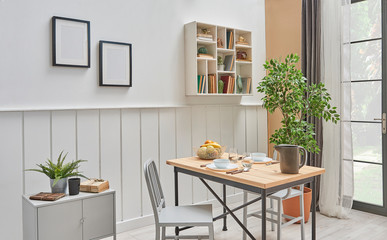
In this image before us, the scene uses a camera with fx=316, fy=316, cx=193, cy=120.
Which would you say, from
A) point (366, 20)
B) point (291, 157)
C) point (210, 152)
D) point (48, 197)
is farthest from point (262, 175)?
point (366, 20)

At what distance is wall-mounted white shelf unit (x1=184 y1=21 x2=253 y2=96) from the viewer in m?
3.54

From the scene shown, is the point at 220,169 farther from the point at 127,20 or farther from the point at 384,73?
the point at 384,73

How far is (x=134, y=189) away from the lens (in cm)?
327

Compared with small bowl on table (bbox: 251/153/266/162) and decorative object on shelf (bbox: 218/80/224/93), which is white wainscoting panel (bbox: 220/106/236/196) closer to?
decorative object on shelf (bbox: 218/80/224/93)

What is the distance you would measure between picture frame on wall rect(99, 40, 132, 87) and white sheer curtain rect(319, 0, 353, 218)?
226 centimetres

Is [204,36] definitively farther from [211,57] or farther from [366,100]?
[366,100]

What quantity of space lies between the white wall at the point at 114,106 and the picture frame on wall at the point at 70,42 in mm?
61

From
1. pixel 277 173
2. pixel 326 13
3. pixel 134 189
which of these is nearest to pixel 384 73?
pixel 326 13

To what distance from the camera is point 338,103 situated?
3600 mm

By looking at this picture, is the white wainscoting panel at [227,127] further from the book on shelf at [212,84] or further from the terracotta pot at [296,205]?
the terracotta pot at [296,205]

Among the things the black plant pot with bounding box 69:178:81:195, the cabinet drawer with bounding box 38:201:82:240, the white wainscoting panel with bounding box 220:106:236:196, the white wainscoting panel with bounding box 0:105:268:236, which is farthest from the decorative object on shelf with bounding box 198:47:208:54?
the cabinet drawer with bounding box 38:201:82:240

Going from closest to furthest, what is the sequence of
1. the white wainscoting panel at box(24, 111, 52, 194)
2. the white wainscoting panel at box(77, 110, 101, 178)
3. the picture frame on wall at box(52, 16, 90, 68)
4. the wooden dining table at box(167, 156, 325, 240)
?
1. the wooden dining table at box(167, 156, 325, 240)
2. the white wainscoting panel at box(24, 111, 52, 194)
3. the picture frame on wall at box(52, 16, 90, 68)
4. the white wainscoting panel at box(77, 110, 101, 178)

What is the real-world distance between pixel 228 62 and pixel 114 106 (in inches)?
59.5

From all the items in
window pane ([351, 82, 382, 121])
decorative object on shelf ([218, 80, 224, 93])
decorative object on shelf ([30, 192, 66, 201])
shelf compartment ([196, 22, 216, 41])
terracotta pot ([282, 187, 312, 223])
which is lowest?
terracotta pot ([282, 187, 312, 223])
